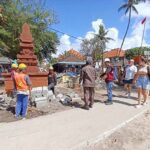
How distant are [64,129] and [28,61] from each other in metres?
5.95

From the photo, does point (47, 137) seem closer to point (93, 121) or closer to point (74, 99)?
point (93, 121)

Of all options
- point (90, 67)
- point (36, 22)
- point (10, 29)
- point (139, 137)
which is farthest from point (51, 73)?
point (36, 22)

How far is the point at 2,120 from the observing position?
8.95 meters

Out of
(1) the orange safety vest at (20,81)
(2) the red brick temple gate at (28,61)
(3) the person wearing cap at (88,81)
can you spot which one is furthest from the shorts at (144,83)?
(1) the orange safety vest at (20,81)

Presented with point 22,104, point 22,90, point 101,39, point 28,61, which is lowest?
point 22,104

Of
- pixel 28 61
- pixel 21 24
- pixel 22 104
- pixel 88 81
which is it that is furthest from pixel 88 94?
pixel 21 24

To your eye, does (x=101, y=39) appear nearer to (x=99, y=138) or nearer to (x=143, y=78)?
(x=143, y=78)

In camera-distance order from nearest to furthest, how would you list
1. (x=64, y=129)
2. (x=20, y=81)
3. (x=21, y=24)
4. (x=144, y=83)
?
(x=64, y=129) < (x=20, y=81) < (x=144, y=83) < (x=21, y=24)

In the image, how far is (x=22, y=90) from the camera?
9383 mm

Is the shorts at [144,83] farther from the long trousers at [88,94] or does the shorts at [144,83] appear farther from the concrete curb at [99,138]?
the concrete curb at [99,138]

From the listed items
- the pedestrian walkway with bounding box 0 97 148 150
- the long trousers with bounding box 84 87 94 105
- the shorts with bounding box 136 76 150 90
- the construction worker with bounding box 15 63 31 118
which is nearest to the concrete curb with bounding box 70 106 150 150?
the pedestrian walkway with bounding box 0 97 148 150

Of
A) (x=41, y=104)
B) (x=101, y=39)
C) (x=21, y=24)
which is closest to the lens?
(x=41, y=104)

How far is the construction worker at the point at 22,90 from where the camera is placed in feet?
30.8

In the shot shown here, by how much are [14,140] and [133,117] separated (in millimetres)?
4273
